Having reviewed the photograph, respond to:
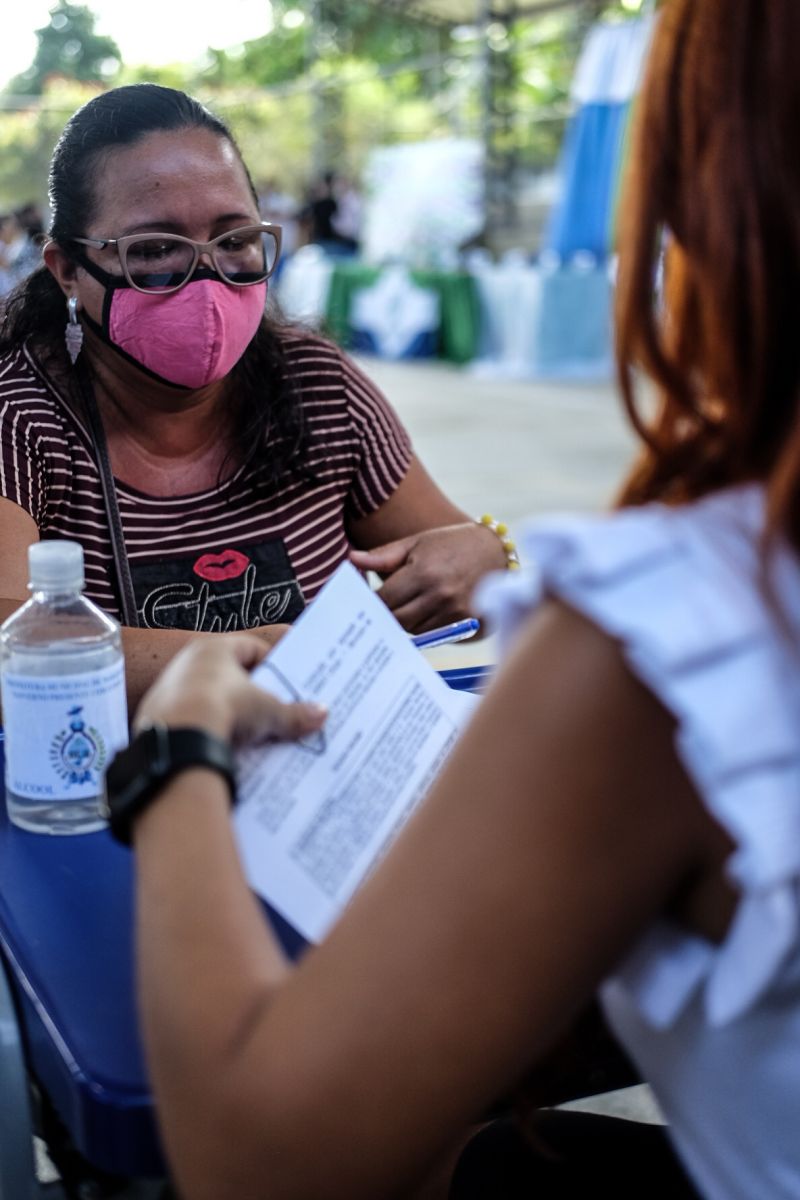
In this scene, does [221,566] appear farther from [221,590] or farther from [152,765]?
[152,765]

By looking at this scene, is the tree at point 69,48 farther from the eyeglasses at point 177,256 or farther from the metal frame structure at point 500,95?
the eyeglasses at point 177,256

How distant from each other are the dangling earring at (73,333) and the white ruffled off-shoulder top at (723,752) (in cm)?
118

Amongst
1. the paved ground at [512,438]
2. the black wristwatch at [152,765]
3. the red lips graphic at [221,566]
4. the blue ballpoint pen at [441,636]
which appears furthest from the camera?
the paved ground at [512,438]

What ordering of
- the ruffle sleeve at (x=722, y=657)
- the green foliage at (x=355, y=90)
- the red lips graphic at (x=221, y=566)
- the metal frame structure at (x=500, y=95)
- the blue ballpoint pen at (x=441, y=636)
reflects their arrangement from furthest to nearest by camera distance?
the green foliage at (x=355, y=90)
the metal frame structure at (x=500, y=95)
the red lips graphic at (x=221, y=566)
the blue ballpoint pen at (x=441, y=636)
the ruffle sleeve at (x=722, y=657)

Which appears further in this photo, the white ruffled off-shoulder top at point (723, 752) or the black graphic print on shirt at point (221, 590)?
the black graphic print on shirt at point (221, 590)

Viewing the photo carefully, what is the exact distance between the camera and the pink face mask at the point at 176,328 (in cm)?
163

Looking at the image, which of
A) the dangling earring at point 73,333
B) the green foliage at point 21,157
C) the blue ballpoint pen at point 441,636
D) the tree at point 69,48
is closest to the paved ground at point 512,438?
the dangling earring at point 73,333

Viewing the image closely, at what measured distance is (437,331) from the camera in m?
11.1

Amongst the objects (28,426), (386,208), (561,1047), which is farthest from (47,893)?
(386,208)

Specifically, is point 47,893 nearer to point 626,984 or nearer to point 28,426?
point 626,984

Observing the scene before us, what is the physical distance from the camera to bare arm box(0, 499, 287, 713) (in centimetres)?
134

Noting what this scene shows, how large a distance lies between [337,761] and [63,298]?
3.67 feet

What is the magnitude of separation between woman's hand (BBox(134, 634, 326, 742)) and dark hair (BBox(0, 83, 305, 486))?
0.93m

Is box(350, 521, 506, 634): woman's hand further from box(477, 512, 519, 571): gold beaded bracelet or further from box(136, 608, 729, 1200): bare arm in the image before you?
box(136, 608, 729, 1200): bare arm
